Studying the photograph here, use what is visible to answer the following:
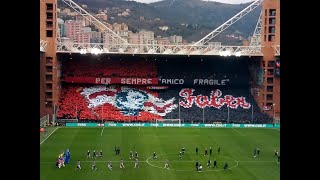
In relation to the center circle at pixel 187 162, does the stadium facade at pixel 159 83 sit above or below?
above

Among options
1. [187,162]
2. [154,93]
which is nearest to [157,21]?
[154,93]

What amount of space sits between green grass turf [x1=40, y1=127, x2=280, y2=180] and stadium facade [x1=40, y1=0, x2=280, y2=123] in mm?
6217

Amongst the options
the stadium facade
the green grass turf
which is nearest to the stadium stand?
the stadium facade

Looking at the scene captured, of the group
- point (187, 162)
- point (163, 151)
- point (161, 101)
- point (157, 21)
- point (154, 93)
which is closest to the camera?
point (187, 162)

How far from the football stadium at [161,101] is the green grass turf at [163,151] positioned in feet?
0.34

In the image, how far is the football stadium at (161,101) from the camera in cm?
3891

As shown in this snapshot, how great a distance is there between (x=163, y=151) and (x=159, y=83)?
25102 mm

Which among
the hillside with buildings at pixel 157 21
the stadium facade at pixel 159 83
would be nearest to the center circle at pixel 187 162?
the stadium facade at pixel 159 83

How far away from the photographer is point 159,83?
204 feet

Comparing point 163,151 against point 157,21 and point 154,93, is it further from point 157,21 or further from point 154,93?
point 157,21

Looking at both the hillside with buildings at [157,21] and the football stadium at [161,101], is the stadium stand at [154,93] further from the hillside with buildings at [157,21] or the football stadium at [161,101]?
the hillside with buildings at [157,21]

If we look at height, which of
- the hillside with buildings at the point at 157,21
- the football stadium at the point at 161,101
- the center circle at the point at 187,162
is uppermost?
the hillside with buildings at the point at 157,21
